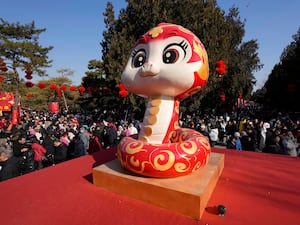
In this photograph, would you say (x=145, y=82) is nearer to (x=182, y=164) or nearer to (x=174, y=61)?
(x=174, y=61)

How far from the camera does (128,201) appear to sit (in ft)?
10.5

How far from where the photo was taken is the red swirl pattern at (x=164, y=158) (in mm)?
3053

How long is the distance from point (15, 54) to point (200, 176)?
940 inches

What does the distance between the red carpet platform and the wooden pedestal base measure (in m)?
0.09

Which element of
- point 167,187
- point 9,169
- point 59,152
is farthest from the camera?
point 59,152

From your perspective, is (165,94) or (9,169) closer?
(165,94)

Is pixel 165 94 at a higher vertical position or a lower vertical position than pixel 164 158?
higher

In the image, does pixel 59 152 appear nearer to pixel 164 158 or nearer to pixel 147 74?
pixel 147 74

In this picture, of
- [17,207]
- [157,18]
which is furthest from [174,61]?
[157,18]

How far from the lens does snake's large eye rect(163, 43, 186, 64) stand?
3.46 m

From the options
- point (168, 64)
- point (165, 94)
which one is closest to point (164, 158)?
point (165, 94)

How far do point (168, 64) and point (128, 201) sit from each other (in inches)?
85.9

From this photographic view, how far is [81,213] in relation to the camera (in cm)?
286

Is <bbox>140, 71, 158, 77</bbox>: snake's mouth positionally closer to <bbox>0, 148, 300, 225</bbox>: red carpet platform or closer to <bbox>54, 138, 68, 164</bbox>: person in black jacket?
<bbox>0, 148, 300, 225</bbox>: red carpet platform
